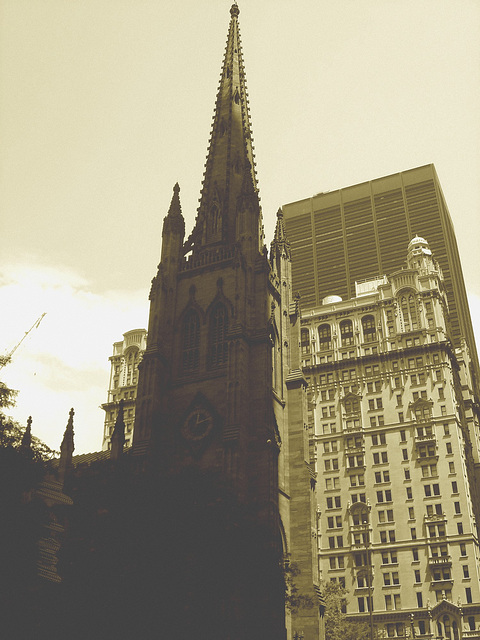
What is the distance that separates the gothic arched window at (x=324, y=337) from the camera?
98.9 metres

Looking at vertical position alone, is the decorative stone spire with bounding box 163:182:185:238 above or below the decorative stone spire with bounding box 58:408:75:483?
above

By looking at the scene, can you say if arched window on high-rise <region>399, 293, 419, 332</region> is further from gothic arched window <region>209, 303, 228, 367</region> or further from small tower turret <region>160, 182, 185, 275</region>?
gothic arched window <region>209, 303, 228, 367</region>

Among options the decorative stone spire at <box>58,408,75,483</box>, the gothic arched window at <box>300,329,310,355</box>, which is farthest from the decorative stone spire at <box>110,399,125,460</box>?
the gothic arched window at <box>300,329,310,355</box>

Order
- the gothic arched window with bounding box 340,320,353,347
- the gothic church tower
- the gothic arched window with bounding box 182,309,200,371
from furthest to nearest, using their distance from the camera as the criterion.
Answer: the gothic arched window with bounding box 340,320,353,347, the gothic arched window with bounding box 182,309,200,371, the gothic church tower

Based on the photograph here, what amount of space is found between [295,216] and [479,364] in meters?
48.0

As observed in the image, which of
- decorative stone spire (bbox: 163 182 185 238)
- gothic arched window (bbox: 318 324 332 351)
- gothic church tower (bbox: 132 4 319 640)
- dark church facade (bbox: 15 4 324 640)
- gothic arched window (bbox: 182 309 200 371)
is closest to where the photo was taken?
dark church facade (bbox: 15 4 324 640)

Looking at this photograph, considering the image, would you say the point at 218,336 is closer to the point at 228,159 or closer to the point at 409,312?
the point at 228,159

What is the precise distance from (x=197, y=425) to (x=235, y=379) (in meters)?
4.15

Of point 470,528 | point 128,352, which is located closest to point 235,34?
point 128,352

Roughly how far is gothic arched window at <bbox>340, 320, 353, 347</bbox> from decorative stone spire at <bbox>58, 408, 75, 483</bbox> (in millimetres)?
48334

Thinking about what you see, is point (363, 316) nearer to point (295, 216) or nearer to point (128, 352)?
point (128, 352)

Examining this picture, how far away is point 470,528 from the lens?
78500 millimetres

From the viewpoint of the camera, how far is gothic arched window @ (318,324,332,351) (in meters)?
98.9

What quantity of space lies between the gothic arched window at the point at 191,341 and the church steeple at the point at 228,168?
309 inches
